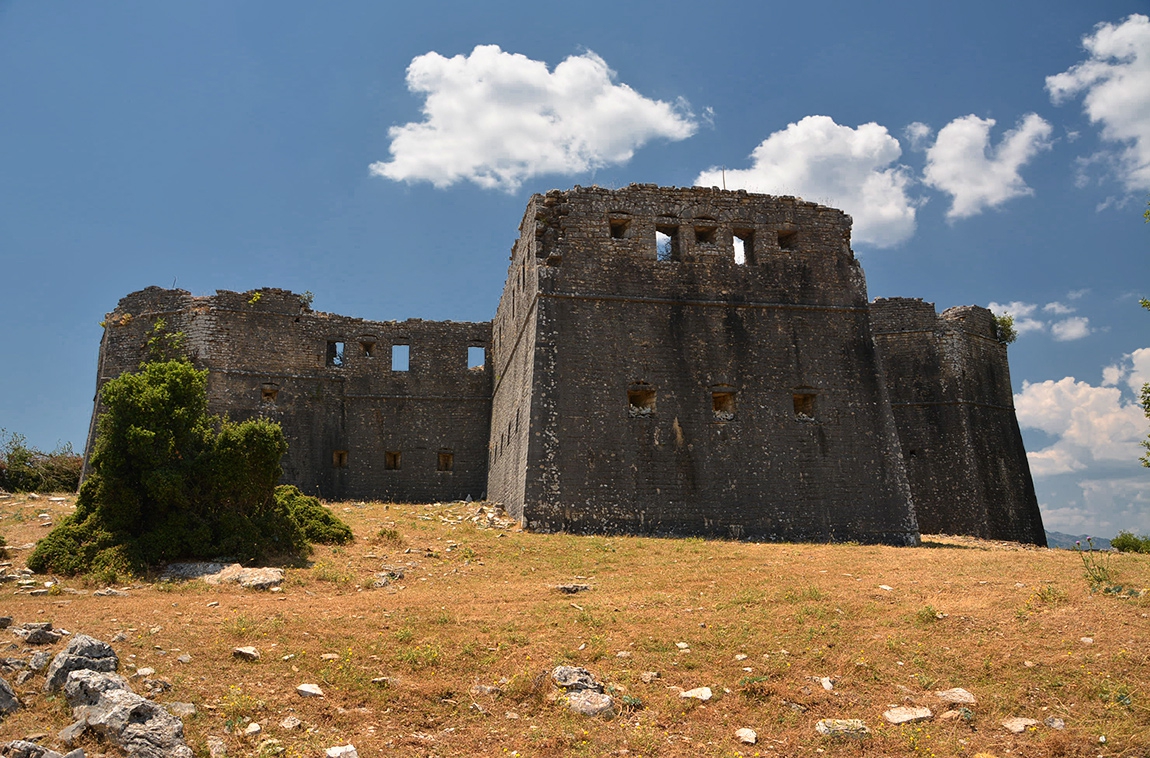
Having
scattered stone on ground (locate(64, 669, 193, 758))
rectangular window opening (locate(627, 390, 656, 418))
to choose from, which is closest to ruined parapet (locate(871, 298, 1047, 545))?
rectangular window opening (locate(627, 390, 656, 418))

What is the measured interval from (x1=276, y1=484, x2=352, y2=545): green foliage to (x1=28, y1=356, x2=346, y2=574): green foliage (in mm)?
261

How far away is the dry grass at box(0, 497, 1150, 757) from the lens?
7.01m

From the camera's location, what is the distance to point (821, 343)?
67.2ft

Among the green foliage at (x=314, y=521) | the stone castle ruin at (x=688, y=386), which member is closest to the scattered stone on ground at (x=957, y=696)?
the stone castle ruin at (x=688, y=386)

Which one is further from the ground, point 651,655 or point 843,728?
point 651,655

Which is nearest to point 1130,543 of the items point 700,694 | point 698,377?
point 698,377

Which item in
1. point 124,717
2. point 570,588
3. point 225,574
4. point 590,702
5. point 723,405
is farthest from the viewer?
point 723,405

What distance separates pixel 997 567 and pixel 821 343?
8.63 m

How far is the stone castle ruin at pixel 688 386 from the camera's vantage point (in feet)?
61.1

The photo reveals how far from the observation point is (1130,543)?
21031 mm

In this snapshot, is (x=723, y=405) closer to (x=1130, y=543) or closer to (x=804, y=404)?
(x=804, y=404)

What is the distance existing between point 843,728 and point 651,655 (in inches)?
89.7

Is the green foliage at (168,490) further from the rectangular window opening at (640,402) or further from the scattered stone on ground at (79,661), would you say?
the rectangular window opening at (640,402)

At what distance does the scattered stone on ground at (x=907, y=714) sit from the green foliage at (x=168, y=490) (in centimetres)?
1036
